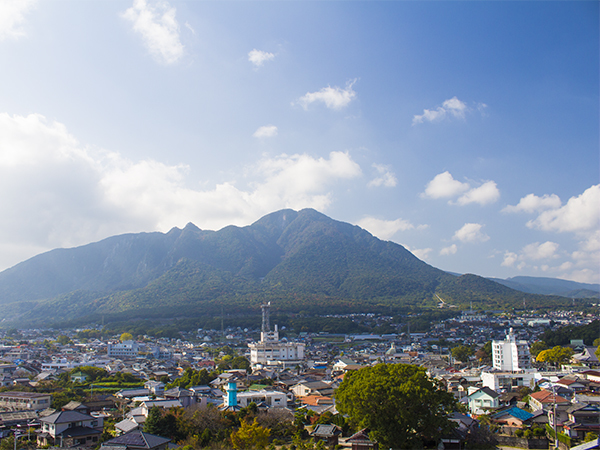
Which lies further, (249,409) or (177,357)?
(177,357)

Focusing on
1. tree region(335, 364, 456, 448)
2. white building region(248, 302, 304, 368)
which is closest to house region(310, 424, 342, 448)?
tree region(335, 364, 456, 448)

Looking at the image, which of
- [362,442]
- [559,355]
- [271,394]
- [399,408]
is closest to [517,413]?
[362,442]

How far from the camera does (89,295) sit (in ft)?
392

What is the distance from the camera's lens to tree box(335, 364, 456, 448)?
14641 mm

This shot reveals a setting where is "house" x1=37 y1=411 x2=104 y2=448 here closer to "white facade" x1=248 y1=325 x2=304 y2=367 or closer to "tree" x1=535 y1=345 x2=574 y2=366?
"white facade" x1=248 y1=325 x2=304 y2=367

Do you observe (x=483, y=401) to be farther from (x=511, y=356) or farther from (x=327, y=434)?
(x=511, y=356)

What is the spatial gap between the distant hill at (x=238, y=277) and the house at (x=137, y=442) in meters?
70.3

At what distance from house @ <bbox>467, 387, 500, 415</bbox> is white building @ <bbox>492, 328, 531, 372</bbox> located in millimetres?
14012

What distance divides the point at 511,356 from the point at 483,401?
15.4m

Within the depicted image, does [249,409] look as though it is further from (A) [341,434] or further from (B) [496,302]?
(B) [496,302]

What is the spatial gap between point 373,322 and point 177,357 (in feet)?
137

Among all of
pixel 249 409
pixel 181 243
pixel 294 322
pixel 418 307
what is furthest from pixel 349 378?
pixel 181 243

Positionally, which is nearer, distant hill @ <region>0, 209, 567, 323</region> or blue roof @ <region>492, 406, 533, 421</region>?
blue roof @ <region>492, 406, 533, 421</region>

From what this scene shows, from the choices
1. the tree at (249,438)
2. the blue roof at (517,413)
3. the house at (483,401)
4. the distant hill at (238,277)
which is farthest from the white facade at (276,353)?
the distant hill at (238,277)
